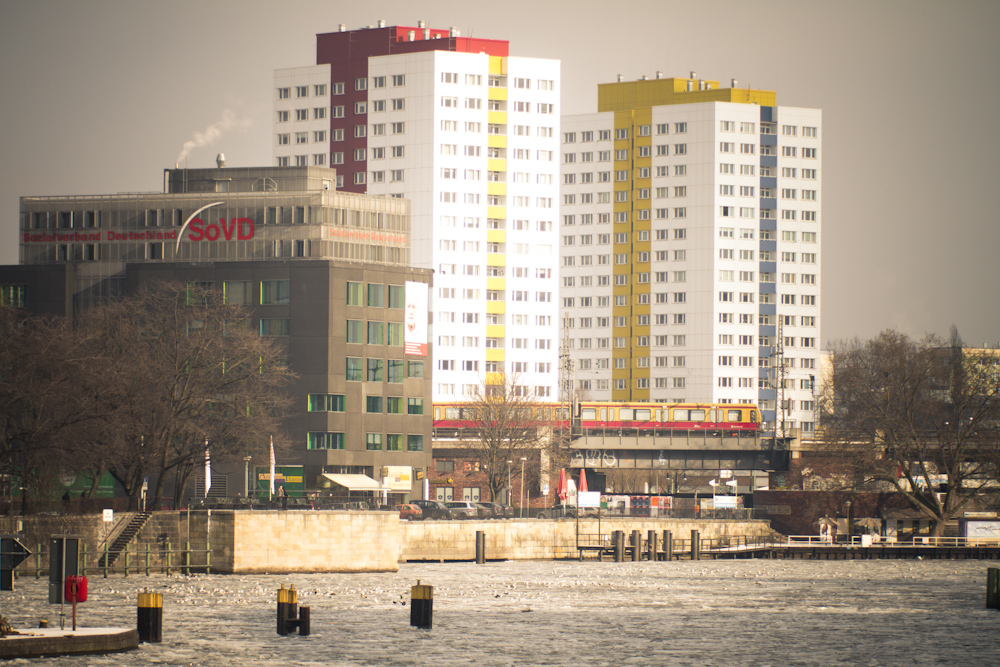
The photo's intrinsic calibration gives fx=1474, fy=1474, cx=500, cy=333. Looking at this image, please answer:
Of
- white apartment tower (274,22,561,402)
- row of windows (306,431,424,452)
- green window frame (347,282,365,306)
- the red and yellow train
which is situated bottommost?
row of windows (306,431,424,452)

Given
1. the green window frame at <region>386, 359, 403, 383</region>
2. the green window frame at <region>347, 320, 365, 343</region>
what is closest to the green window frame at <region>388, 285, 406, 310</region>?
the green window frame at <region>347, 320, 365, 343</region>

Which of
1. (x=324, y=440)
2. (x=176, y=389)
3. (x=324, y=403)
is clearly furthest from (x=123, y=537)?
(x=324, y=403)

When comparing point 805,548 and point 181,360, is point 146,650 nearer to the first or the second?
point 181,360

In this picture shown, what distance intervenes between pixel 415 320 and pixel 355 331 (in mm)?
5590

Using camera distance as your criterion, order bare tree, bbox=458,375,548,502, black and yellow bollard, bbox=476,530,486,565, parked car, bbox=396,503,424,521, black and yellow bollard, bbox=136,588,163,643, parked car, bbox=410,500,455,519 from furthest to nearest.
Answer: bare tree, bbox=458,375,548,502 < parked car, bbox=410,500,455,519 < parked car, bbox=396,503,424,521 < black and yellow bollard, bbox=476,530,486,565 < black and yellow bollard, bbox=136,588,163,643

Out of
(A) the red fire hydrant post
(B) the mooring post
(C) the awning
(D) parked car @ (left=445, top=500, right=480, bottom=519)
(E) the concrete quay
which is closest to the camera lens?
(E) the concrete quay

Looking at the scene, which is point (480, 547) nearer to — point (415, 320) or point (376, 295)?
point (415, 320)

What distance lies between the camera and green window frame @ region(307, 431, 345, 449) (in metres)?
110

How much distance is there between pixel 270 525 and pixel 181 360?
1282 cm

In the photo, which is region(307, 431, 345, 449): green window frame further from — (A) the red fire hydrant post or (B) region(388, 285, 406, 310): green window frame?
(A) the red fire hydrant post

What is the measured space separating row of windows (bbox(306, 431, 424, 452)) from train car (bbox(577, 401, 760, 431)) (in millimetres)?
36039

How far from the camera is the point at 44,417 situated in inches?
2662

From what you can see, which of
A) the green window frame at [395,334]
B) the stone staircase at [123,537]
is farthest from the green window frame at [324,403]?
the stone staircase at [123,537]

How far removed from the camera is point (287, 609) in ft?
152
